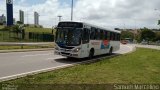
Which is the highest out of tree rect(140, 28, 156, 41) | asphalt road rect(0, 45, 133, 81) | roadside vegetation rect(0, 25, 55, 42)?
asphalt road rect(0, 45, 133, 81)

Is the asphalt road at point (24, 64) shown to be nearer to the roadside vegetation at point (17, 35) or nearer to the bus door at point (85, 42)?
the bus door at point (85, 42)

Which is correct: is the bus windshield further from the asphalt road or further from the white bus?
the asphalt road

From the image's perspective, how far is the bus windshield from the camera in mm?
19953

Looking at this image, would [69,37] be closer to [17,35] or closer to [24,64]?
[24,64]

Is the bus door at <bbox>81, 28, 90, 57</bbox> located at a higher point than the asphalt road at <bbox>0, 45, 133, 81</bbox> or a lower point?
higher

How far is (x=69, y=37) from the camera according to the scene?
20031 millimetres

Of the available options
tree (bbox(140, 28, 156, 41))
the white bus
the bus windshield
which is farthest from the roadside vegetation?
tree (bbox(140, 28, 156, 41))

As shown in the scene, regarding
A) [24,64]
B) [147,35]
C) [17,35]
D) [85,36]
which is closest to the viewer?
[24,64]

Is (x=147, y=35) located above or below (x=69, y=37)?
below

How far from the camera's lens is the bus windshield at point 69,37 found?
1995cm

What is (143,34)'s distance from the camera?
14275cm

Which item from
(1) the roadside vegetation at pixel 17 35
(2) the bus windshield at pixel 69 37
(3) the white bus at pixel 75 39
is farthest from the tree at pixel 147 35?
(2) the bus windshield at pixel 69 37

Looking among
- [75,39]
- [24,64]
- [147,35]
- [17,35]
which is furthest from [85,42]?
[147,35]

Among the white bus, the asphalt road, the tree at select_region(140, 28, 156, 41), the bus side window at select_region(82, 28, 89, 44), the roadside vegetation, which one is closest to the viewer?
the asphalt road
